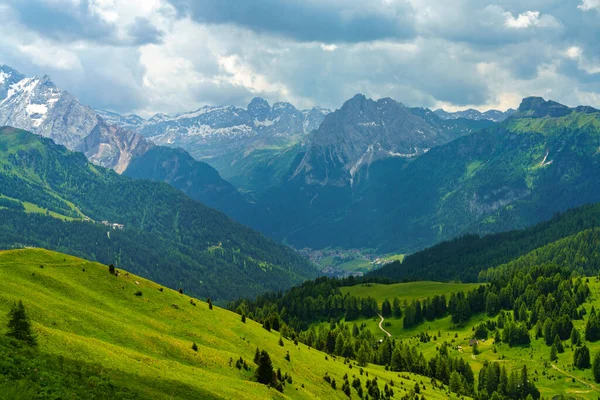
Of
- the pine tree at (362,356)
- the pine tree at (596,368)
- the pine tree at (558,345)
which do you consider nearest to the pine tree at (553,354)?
the pine tree at (558,345)

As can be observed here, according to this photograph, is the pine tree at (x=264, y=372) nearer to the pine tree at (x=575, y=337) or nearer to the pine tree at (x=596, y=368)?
the pine tree at (x=596, y=368)

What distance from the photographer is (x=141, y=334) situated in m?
79.8

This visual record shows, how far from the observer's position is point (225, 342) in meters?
95.4

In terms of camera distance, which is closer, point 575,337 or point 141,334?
point 141,334

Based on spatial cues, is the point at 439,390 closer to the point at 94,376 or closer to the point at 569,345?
the point at 569,345

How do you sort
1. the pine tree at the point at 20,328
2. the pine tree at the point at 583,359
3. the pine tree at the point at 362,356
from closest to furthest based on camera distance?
the pine tree at the point at 20,328 → the pine tree at the point at 362,356 → the pine tree at the point at 583,359

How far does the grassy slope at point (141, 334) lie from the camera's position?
63656mm

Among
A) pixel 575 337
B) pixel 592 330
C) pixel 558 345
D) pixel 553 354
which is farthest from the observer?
pixel 592 330

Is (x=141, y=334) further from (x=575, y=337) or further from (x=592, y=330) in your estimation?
(x=592, y=330)

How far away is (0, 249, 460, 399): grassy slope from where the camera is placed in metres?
63.7

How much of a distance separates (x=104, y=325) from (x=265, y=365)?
24.4 metres

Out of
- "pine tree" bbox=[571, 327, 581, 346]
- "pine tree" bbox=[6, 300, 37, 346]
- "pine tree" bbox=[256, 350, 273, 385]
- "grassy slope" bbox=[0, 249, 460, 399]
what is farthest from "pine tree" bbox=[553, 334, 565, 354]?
"pine tree" bbox=[6, 300, 37, 346]

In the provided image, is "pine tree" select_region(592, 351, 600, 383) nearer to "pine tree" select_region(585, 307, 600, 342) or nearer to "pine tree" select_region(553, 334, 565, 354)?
"pine tree" select_region(553, 334, 565, 354)

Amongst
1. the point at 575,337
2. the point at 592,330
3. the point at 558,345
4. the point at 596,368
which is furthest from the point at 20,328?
the point at 592,330
